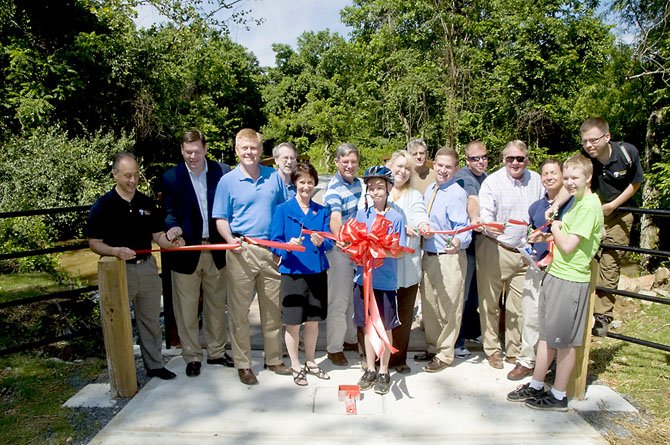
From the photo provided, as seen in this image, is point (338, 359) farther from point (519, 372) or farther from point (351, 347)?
point (519, 372)

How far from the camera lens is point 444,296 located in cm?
413

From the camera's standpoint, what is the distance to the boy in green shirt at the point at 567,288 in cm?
327

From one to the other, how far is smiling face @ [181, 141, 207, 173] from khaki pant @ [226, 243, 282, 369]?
2.62 feet

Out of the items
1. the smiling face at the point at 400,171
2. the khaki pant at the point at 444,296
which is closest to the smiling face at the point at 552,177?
the khaki pant at the point at 444,296

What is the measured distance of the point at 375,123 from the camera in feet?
82.6

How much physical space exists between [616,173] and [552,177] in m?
0.84

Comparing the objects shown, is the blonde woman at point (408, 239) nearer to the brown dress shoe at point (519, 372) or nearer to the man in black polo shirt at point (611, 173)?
the brown dress shoe at point (519, 372)

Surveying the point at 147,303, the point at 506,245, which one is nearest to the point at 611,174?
the point at 506,245

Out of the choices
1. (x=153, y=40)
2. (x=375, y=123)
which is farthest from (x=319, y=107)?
(x=153, y=40)

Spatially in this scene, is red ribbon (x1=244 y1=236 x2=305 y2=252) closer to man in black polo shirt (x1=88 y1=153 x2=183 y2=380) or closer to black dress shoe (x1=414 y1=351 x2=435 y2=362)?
man in black polo shirt (x1=88 y1=153 x2=183 y2=380)

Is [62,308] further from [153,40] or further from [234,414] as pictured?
[153,40]

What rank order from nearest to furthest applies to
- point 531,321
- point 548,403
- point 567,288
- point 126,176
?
point 567,288, point 548,403, point 126,176, point 531,321

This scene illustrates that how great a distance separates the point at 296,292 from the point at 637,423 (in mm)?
2613

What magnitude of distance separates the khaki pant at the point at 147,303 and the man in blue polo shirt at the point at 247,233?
61 centimetres
